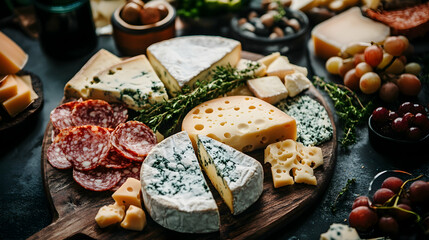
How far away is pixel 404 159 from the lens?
2.67m

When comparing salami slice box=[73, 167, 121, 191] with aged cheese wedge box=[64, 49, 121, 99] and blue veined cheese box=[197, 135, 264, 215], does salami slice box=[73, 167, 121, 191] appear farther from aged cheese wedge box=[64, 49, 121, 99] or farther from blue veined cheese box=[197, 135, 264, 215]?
aged cheese wedge box=[64, 49, 121, 99]

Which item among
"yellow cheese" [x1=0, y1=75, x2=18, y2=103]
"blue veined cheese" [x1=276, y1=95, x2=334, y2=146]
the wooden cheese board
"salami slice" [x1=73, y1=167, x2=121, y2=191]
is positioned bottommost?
the wooden cheese board

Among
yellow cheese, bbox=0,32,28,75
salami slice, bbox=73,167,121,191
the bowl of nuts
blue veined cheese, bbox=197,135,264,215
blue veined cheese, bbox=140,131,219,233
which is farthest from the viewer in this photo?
the bowl of nuts

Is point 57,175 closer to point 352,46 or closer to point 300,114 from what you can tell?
point 300,114

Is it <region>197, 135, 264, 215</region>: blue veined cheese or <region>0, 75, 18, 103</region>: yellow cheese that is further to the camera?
<region>0, 75, 18, 103</region>: yellow cheese

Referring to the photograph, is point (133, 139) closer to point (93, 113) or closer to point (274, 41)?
point (93, 113)

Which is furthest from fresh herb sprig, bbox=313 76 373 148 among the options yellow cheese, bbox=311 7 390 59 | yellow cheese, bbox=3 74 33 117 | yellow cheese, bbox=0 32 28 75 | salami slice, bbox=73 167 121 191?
→ yellow cheese, bbox=0 32 28 75

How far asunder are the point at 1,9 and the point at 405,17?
3.60m

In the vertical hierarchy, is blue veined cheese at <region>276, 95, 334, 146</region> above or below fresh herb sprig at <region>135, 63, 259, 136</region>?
below

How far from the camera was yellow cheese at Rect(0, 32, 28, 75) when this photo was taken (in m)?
2.96

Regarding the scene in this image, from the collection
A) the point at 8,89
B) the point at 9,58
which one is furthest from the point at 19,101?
the point at 9,58

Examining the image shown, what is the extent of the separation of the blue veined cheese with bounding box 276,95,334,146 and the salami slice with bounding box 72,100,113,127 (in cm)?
117

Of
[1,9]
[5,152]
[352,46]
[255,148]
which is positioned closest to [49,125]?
[5,152]

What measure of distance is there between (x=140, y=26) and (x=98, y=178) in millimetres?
1428
